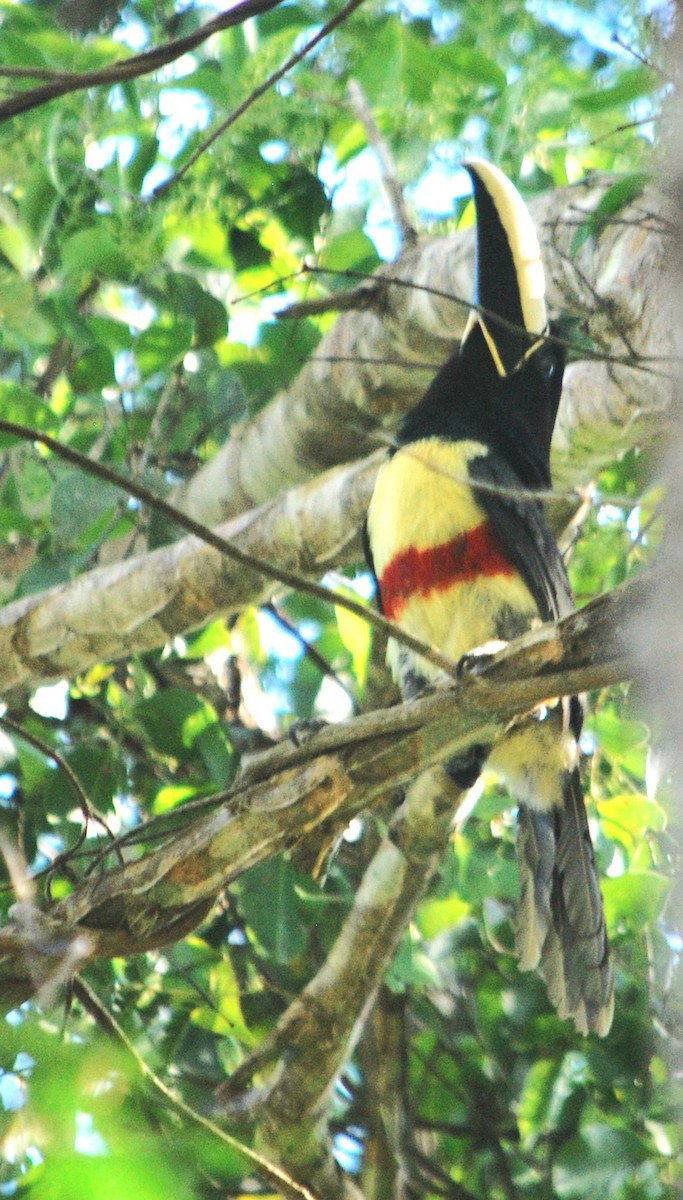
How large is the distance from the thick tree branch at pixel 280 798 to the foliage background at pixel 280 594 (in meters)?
0.59

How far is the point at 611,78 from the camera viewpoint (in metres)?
2.77

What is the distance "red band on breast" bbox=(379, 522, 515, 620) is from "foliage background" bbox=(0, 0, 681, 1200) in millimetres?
255

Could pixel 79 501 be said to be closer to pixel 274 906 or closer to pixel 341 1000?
pixel 274 906

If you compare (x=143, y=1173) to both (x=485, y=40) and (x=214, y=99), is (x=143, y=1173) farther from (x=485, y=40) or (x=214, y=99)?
(x=485, y=40)

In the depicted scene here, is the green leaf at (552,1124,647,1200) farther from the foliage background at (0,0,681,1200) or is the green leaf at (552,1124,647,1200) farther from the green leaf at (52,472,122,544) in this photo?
the green leaf at (52,472,122,544)

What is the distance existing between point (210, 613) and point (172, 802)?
38cm

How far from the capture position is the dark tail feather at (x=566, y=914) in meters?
2.24

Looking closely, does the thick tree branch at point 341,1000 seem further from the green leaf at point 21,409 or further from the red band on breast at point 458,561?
the green leaf at point 21,409

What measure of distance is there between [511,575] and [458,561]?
91 mm

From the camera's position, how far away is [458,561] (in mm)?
2396

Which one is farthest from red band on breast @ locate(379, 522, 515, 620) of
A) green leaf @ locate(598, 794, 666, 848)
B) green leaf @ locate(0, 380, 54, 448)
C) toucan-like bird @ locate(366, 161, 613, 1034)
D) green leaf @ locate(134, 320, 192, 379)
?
green leaf @ locate(0, 380, 54, 448)

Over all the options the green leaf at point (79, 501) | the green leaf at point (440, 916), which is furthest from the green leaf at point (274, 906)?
the green leaf at point (79, 501)

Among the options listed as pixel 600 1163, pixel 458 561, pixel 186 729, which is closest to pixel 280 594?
pixel 186 729

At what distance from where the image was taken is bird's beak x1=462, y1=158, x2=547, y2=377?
2215 mm
